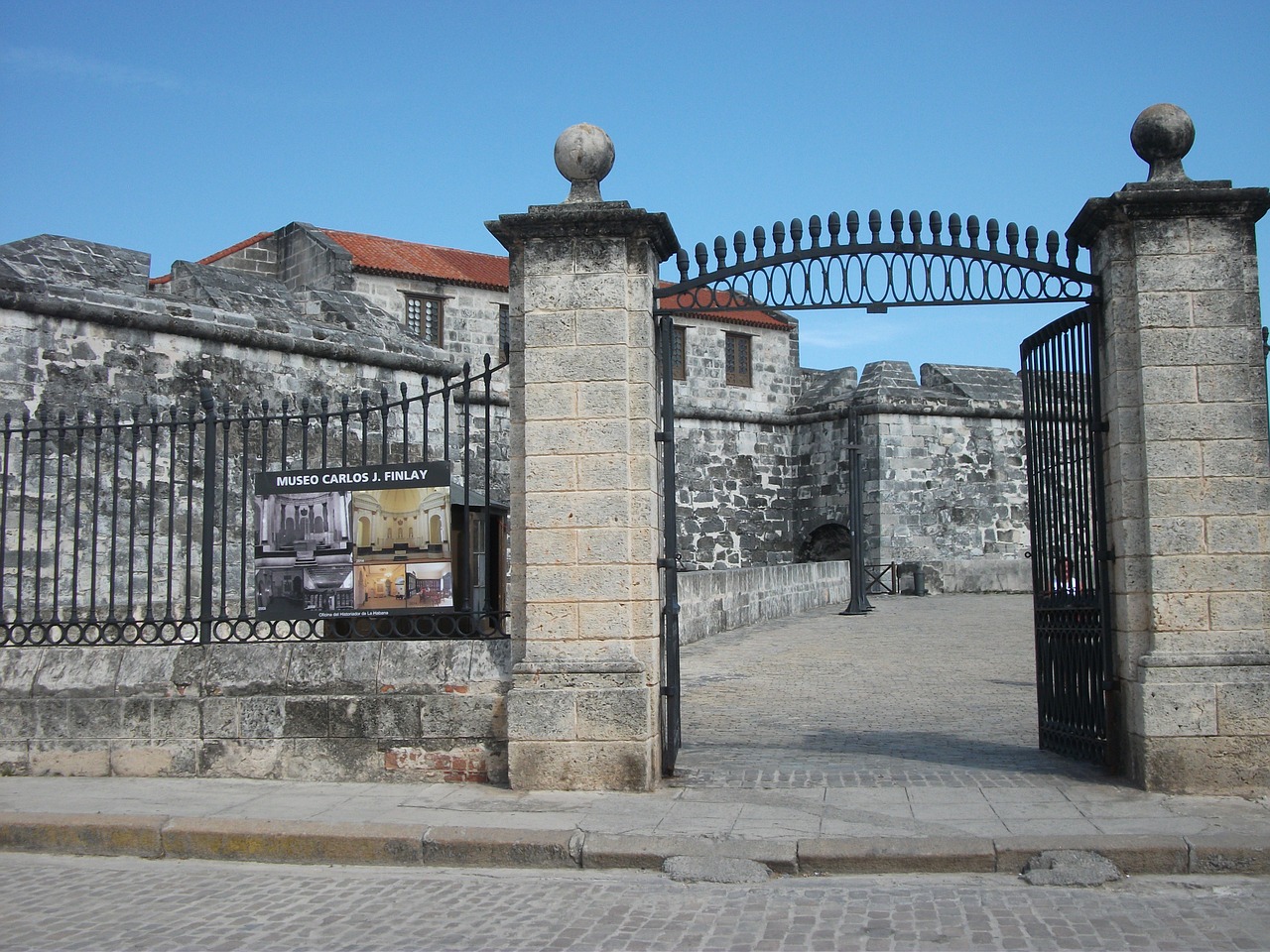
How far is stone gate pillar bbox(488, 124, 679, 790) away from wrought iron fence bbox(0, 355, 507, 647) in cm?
43

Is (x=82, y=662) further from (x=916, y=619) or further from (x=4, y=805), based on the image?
(x=916, y=619)

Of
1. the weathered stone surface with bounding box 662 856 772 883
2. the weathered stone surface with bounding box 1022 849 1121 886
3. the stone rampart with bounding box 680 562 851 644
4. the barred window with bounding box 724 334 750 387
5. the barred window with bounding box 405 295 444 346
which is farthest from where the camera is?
the barred window with bounding box 724 334 750 387

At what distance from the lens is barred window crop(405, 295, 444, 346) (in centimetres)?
2772

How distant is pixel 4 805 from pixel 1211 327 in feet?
22.8

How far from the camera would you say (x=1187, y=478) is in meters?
6.47

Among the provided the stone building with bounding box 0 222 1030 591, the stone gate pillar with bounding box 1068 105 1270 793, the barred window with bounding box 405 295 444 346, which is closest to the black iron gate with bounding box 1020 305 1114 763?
the stone gate pillar with bounding box 1068 105 1270 793

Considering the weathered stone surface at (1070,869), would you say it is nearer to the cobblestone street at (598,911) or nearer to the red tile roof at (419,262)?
the cobblestone street at (598,911)

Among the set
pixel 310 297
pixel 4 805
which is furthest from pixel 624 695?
pixel 310 297

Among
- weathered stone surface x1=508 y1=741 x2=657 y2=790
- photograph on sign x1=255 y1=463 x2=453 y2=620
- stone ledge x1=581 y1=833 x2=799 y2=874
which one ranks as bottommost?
stone ledge x1=581 y1=833 x2=799 y2=874

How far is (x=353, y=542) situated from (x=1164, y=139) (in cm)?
519

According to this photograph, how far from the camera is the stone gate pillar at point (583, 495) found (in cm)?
657

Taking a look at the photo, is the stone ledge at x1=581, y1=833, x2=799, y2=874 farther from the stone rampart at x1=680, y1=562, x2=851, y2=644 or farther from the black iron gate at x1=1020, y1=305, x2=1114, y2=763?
the stone rampart at x1=680, y1=562, x2=851, y2=644

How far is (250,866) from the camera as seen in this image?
18.6 feet

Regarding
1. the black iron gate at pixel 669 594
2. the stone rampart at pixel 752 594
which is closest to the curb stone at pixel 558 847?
the black iron gate at pixel 669 594
